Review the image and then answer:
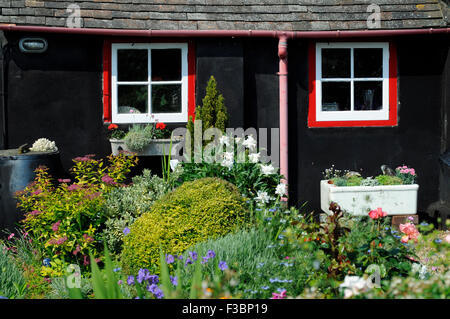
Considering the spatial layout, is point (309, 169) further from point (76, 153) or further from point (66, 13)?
point (66, 13)

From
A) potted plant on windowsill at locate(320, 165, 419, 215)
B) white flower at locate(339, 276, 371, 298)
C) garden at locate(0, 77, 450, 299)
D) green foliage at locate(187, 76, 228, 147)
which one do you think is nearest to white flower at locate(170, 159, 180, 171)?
garden at locate(0, 77, 450, 299)

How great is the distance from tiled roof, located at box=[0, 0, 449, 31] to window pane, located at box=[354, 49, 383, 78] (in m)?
0.47

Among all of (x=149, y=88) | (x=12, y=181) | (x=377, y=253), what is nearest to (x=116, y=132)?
(x=149, y=88)

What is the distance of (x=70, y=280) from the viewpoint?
9.75 ft

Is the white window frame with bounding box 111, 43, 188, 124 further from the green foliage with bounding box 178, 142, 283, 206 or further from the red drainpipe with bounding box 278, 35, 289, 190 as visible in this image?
the green foliage with bounding box 178, 142, 283, 206

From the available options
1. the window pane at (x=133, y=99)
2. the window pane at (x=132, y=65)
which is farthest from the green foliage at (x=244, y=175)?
the window pane at (x=132, y=65)

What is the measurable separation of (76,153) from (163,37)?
2.00m

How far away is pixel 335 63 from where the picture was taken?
737cm

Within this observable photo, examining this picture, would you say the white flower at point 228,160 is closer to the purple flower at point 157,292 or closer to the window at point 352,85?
the window at point 352,85

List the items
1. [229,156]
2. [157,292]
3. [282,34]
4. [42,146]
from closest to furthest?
[157,292]
[229,156]
[42,146]
[282,34]

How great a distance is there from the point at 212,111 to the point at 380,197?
244 cm

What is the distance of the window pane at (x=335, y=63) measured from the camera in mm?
7324

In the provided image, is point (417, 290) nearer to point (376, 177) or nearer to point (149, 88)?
point (376, 177)
